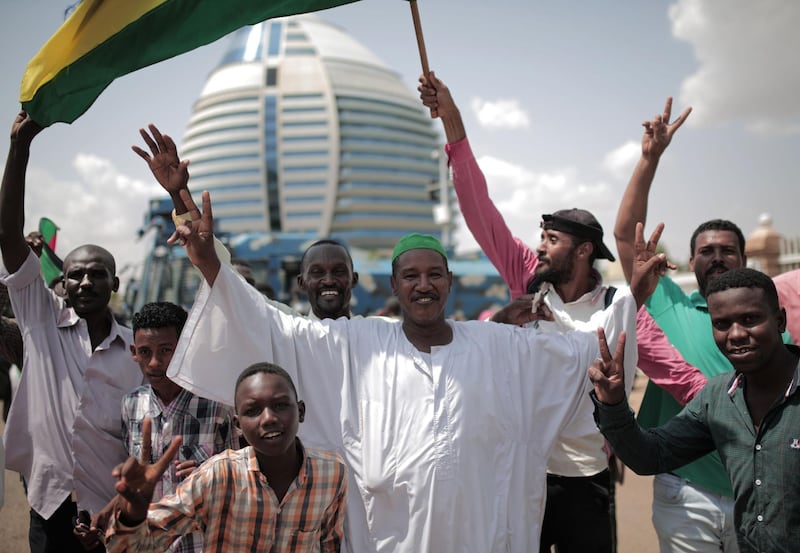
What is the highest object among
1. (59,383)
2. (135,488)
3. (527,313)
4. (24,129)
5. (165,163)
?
(24,129)

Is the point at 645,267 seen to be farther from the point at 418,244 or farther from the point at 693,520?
the point at 693,520

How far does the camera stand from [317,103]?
66875 millimetres

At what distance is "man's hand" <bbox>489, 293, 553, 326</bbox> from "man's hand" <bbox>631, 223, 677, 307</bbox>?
1.54ft

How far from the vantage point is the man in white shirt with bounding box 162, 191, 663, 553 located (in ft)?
7.63

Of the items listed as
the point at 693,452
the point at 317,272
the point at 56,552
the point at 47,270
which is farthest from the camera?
the point at 47,270

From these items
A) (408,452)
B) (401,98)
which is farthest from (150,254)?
(401,98)

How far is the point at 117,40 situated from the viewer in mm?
3051

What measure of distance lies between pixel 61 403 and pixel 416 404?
1.73m

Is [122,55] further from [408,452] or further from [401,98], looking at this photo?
[401,98]

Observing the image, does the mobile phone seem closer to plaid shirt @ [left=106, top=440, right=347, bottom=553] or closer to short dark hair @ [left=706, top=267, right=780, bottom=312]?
plaid shirt @ [left=106, top=440, right=347, bottom=553]

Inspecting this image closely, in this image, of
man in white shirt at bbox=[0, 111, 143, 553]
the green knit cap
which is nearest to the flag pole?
the green knit cap

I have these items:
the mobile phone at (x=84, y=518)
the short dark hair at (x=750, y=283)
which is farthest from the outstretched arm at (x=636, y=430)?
the mobile phone at (x=84, y=518)

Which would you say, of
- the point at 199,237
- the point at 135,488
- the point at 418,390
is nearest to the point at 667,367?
the point at 418,390

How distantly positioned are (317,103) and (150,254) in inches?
2179
